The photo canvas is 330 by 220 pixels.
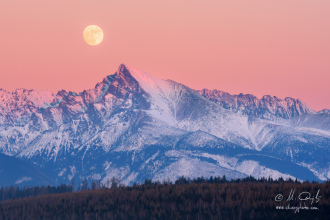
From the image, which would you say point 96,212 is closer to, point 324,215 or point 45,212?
point 45,212

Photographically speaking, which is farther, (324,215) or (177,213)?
(177,213)

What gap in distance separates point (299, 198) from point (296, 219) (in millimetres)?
5053

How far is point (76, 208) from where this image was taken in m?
157

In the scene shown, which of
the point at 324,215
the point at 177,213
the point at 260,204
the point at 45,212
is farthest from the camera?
the point at 45,212

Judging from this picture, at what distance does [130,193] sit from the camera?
505ft

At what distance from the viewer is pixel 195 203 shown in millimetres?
127625

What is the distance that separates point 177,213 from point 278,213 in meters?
26.9

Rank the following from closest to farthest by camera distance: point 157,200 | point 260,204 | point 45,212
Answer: point 260,204 < point 157,200 < point 45,212

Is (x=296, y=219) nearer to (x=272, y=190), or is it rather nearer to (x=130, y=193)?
(x=272, y=190)

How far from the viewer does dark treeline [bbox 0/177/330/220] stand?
106 metres

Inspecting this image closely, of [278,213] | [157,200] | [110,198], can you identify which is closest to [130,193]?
[110,198]

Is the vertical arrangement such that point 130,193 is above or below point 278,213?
above

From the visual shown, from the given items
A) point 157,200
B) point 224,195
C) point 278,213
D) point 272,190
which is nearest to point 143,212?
point 157,200

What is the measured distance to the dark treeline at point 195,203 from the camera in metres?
106
